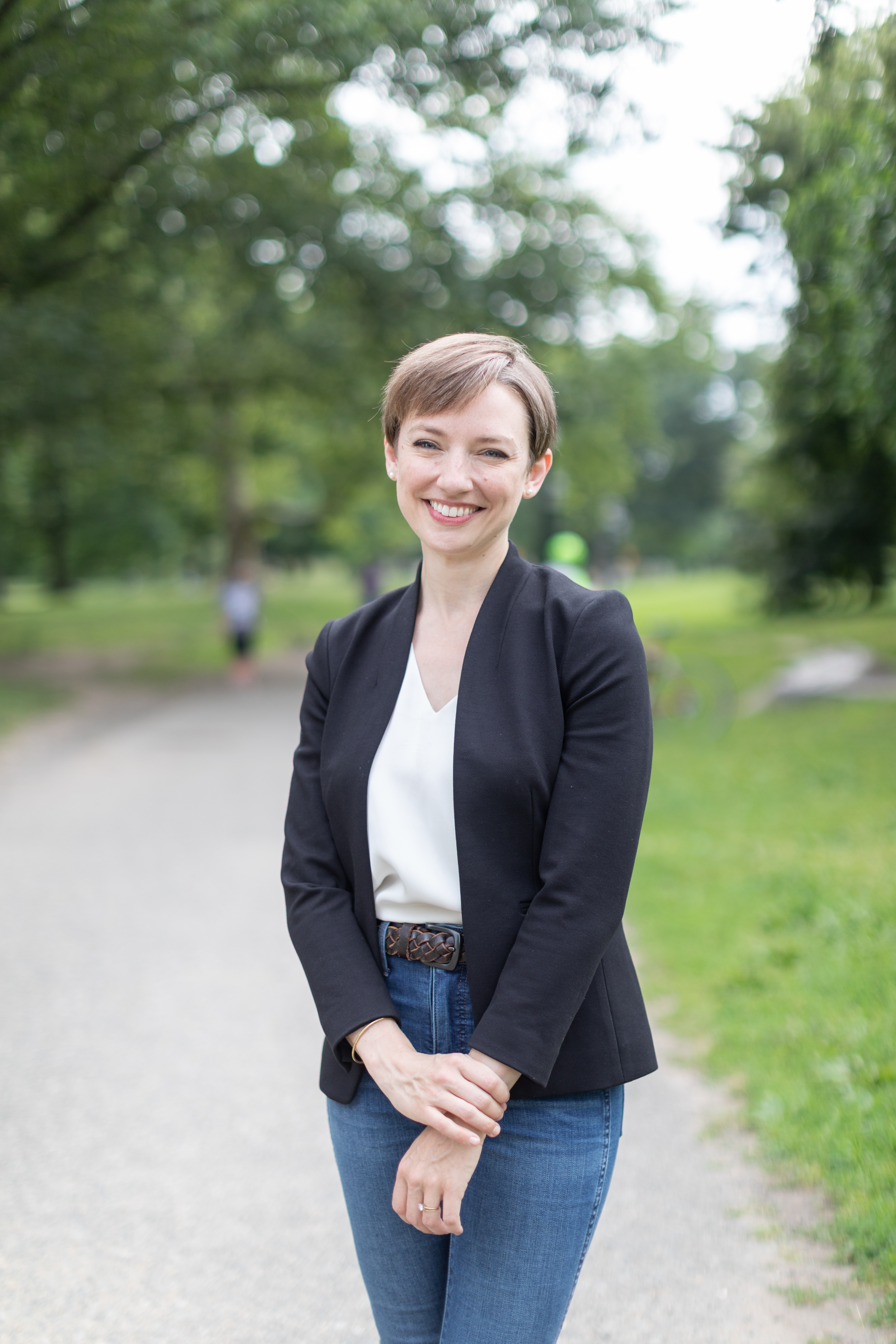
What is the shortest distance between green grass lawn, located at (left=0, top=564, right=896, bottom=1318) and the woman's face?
7.65 ft

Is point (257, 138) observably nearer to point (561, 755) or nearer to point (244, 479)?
point (561, 755)

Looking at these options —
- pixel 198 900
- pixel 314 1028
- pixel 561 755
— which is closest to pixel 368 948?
pixel 561 755

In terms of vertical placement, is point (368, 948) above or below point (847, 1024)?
above

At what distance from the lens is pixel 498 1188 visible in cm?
175

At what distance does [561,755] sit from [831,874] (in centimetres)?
548

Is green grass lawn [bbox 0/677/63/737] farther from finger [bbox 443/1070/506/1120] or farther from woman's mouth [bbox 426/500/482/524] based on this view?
finger [bbox 443/1070/506/1120]

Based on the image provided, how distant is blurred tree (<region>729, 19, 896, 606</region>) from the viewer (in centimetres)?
649

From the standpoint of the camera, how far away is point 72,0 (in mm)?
7383

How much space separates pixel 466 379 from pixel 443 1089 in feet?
3.39

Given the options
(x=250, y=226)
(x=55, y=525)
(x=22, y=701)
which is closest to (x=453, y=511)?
(x=250, y=226)

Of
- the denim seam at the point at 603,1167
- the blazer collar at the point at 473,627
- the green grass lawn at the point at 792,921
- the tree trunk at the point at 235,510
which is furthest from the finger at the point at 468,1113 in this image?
the tree trunk at the point at 235,510

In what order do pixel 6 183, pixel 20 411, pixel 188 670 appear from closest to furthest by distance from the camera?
pixel 6 183
pixel 20 411
pixel 188 670

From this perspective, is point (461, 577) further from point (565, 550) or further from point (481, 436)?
point (565, 550)

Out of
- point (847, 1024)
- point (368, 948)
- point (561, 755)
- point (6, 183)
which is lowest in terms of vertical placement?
point (847, 1024)
